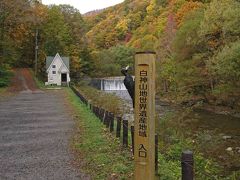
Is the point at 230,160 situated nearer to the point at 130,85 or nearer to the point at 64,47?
the point at 130,85

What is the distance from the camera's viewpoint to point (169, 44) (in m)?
49.5

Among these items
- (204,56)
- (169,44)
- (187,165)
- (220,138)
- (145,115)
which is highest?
(169,44)

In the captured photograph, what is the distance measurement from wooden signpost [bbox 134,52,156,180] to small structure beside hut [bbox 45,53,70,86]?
55.0 m

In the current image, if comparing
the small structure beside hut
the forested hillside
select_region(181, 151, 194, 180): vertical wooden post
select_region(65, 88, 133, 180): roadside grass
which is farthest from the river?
the small structure beside hut

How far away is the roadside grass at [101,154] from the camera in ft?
27.1

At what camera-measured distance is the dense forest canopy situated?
92.0 ft

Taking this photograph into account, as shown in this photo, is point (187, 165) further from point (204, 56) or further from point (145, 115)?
point (204, 56)

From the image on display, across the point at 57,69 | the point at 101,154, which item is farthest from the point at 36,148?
the point at 57,69

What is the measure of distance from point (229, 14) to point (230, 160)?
51.8ft

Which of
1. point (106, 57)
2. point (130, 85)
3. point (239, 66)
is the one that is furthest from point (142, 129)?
point (106, 57)

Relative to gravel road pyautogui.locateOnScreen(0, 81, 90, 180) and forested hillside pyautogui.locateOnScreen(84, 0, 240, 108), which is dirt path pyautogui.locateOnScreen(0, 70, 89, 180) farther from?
forested hillside pyautogui.locateOnScreen(84, 0, 240, 108)

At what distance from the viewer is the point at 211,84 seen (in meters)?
35.4

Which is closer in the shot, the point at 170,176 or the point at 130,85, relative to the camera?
the point at 130,85

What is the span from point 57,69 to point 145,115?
182ft
